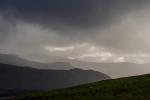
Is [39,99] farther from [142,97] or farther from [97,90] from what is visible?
[142,97]

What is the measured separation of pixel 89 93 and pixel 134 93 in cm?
1130

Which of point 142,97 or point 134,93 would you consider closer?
point 142,97

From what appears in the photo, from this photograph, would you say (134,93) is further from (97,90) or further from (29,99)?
(29,99)

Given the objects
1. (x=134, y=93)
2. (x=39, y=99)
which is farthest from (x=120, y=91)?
(x=39, y=99)

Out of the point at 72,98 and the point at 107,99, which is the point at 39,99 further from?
the point at 107,99

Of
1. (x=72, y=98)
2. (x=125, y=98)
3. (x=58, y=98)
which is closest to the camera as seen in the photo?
(x=125, y=98)

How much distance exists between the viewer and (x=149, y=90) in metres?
61.3

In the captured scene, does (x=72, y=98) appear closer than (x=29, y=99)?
Yes

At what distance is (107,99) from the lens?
188 feet

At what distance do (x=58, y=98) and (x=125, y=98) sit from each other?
59.5 feet

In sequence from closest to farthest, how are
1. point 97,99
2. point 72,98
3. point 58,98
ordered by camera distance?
point 97,99 → point 72,98 → point 58,98

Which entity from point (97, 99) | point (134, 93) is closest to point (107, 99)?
point (97, 99)

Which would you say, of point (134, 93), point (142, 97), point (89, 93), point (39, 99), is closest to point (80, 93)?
point (89, 93)

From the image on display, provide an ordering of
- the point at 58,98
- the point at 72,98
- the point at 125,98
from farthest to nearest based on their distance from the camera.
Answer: the point at 58,98 → the point at 72,98 → the point at 125,98
